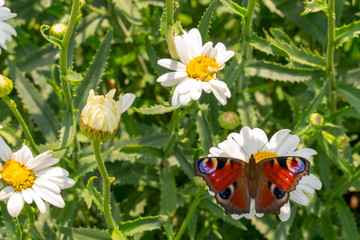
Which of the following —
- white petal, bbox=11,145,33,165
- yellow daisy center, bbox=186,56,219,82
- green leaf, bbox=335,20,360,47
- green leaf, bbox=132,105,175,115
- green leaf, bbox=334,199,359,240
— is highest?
yellow daisy center, bbox=186,56,219,82

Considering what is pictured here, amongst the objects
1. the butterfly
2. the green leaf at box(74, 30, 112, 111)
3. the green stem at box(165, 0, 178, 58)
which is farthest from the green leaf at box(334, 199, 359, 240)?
the green leaf at box(74, 30, 112, 111)

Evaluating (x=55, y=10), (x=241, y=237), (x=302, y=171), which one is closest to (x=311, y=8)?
(x=302, y=171)

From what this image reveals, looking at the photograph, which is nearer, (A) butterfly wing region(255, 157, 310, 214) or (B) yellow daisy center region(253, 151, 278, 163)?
(A) butterfly wing region(255, 157, 310, 214)

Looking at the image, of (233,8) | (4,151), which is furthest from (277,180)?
(4,151)

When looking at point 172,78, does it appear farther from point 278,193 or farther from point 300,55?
point 300,55

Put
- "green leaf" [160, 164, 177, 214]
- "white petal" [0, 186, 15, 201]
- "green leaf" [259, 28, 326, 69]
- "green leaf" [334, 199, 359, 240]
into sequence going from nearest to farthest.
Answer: "white petal" [0, 186, 15, 201] → "green leaf" [160, 164, 177, 214] → "green leaf" [259, 28, 326, 69] → "green leaf" [334, 199, 359, 240]

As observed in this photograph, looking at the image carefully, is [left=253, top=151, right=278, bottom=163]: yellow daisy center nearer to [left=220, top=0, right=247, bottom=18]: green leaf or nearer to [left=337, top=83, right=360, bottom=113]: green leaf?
[left=220, top=0, right=247, bottom=18]: green leaf

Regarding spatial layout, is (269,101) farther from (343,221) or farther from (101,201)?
(101,201)

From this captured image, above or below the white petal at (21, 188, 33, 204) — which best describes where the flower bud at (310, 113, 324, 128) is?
below
